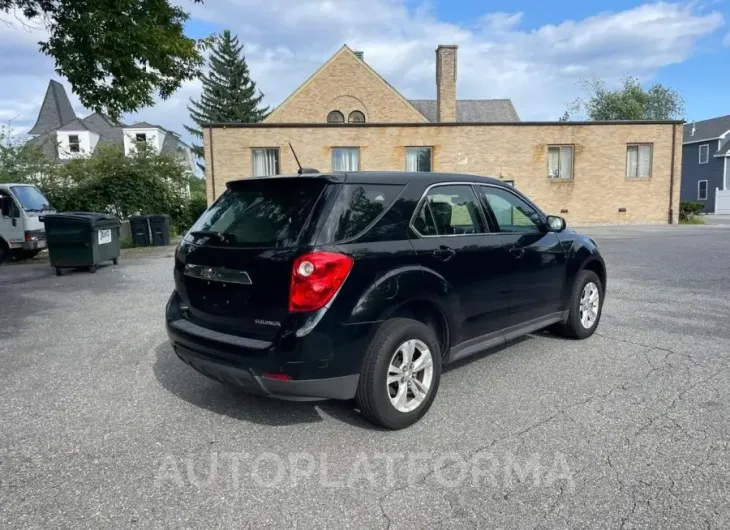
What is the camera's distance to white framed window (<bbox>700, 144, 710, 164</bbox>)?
154ft

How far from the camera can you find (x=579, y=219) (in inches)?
972

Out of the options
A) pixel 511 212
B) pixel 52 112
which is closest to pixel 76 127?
pixel 52 112

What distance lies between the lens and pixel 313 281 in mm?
3127

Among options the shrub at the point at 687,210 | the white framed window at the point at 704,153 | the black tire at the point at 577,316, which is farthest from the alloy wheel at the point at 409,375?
the white framed window at the point at 704,153

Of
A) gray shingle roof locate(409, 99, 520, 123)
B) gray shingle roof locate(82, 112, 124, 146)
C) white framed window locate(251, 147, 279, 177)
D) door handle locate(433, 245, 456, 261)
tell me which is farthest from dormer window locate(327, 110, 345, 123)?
door handle locate(433, 245, 456, 261)

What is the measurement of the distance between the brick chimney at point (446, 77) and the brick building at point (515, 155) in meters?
9.20

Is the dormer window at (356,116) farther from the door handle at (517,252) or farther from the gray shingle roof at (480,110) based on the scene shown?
the door handle at (517,252)

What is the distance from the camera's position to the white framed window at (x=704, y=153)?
47.0 m

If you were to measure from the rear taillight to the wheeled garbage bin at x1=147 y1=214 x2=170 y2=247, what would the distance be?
15.7m

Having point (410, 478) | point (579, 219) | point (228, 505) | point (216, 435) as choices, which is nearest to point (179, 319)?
point (216, 435)

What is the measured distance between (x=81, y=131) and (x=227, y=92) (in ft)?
45.2

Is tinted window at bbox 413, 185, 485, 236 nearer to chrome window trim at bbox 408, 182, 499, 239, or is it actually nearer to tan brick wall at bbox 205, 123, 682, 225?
chrome window trim at bbox 408, 182, 499, 239

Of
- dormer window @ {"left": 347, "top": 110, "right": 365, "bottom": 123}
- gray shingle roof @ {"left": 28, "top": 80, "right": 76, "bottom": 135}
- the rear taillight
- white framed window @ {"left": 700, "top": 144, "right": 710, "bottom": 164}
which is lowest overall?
the rear taillight

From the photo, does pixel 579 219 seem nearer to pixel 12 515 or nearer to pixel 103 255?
pixel 103 255
